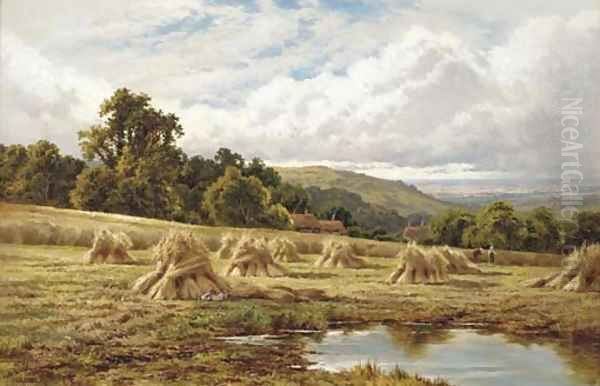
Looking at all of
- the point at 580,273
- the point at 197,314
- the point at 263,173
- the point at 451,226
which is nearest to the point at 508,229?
the point at 451,226

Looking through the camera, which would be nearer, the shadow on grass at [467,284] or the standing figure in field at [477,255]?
the standing figure in field at [477,255]

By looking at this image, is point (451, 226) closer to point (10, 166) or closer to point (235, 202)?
point (235, 202)

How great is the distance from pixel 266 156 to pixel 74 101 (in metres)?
1.30

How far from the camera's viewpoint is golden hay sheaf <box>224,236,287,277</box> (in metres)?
5.18

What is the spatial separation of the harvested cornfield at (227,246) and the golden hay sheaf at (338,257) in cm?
55

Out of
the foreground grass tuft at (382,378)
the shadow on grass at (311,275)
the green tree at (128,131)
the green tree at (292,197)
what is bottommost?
the foreground grass tuft at (382,378)

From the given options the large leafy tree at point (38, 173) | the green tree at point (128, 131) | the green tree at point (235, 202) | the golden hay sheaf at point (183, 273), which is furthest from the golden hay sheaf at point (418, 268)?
the large leafy tree at point (38, 173)

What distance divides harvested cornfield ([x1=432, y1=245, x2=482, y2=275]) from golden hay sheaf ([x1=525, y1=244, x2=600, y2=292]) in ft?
1.35

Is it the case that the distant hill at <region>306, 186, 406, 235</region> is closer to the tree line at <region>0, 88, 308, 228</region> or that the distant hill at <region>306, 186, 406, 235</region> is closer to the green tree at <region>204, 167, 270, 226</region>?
the tree line at <region>0, 88, 308, 228</region>

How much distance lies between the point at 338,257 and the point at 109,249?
1.45m

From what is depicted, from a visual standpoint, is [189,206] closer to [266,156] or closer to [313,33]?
[266,156]

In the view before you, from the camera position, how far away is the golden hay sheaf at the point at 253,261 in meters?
5.18

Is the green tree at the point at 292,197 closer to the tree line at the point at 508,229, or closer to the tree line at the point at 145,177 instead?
the tree line at the point at 145,177

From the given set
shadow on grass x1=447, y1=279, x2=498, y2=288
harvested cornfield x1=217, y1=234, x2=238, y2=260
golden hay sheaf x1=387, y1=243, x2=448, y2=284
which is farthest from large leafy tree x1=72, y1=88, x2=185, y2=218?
shadow on grass x1=447, y1=279, x2=498, y2=288
